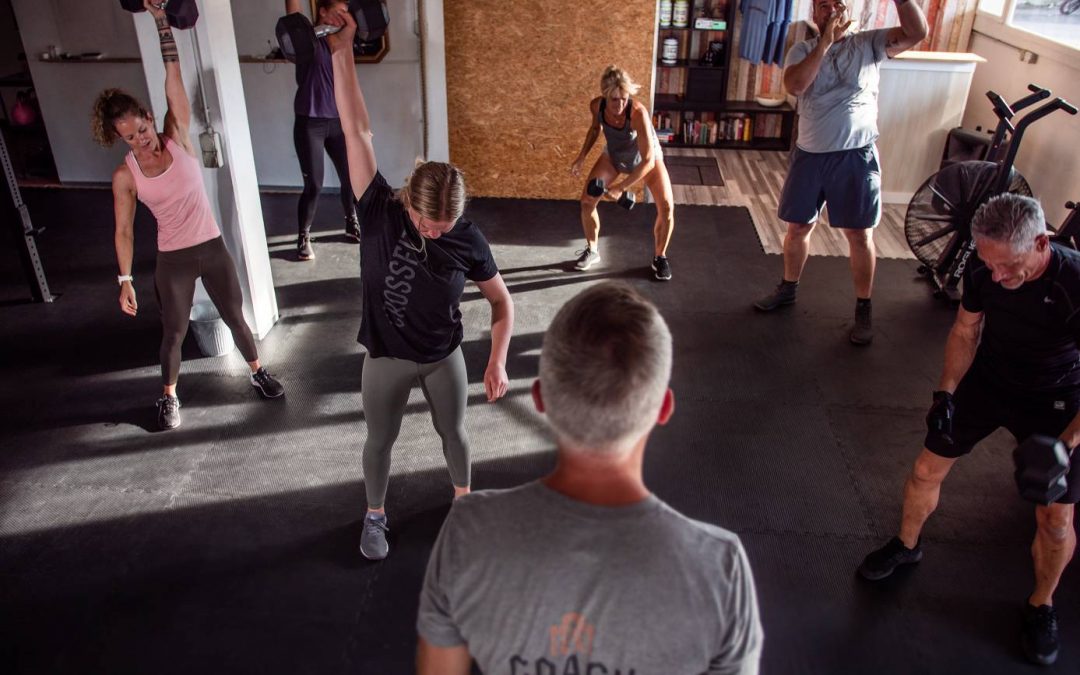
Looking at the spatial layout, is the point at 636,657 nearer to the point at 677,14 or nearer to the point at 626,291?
the point at 626,291

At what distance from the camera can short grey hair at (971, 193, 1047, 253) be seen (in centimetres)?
228

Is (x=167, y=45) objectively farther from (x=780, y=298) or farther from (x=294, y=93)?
(x=780, y=298)

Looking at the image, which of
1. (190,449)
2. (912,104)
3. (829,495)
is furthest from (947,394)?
(912,104)

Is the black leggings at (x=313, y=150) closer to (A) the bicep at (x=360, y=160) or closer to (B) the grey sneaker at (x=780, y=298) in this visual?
(B) the grey sneaker at (x=780, y=298)

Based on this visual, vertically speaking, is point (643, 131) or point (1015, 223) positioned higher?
point (1015, 223)

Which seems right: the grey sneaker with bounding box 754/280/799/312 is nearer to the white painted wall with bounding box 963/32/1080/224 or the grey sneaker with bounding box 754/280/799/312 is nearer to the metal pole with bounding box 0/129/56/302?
the white painted wall with bounding box 963/32/1080/224

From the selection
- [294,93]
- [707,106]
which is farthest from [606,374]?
[707,106]

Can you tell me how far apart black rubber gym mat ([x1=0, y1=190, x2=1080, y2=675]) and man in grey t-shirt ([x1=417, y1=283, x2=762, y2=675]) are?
1.57 metres

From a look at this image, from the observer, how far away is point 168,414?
3752 mm

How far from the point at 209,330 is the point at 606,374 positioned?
364cm

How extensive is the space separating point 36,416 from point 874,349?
425 centimetres

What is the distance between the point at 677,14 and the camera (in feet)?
24.9

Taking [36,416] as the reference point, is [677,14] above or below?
above

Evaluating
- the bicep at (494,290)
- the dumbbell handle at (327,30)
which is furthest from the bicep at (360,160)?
the bicep at (494,290)
